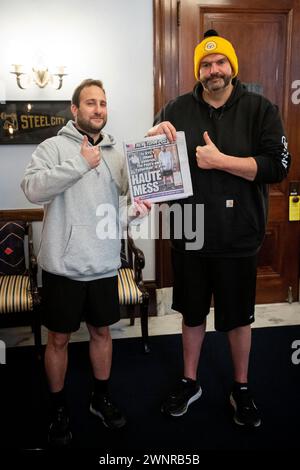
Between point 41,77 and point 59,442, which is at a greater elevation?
point 41,77

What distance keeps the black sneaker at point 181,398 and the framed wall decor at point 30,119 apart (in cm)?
196

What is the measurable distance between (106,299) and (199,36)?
2.21 meters

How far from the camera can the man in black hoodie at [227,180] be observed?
6.09ft

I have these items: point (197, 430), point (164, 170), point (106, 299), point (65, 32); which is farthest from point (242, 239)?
Answer: point (65, 32)

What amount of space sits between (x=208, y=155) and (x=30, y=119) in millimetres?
1707

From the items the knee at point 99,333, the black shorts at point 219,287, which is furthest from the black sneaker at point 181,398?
the knee at point 99,333

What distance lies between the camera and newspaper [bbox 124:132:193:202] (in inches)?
73.7

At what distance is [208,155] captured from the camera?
182 centimetres

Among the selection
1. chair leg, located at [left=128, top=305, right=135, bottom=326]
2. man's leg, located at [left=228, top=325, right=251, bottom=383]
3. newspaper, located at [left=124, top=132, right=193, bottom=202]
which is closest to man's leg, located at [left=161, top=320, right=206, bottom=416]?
man's leg, located at [left=228, top=325, right=251, bottom=383]

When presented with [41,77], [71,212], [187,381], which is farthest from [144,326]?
[41,77]

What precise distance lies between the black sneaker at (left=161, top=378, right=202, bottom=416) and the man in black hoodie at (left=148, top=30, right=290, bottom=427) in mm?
234

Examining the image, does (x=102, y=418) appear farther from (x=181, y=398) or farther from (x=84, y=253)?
(x=84, y=253)

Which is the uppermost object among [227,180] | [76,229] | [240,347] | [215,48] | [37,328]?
[215,48]

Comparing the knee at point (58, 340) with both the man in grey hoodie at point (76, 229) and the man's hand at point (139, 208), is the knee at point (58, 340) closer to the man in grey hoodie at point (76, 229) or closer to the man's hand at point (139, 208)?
the man in grey hoodie at point (76, 229)
